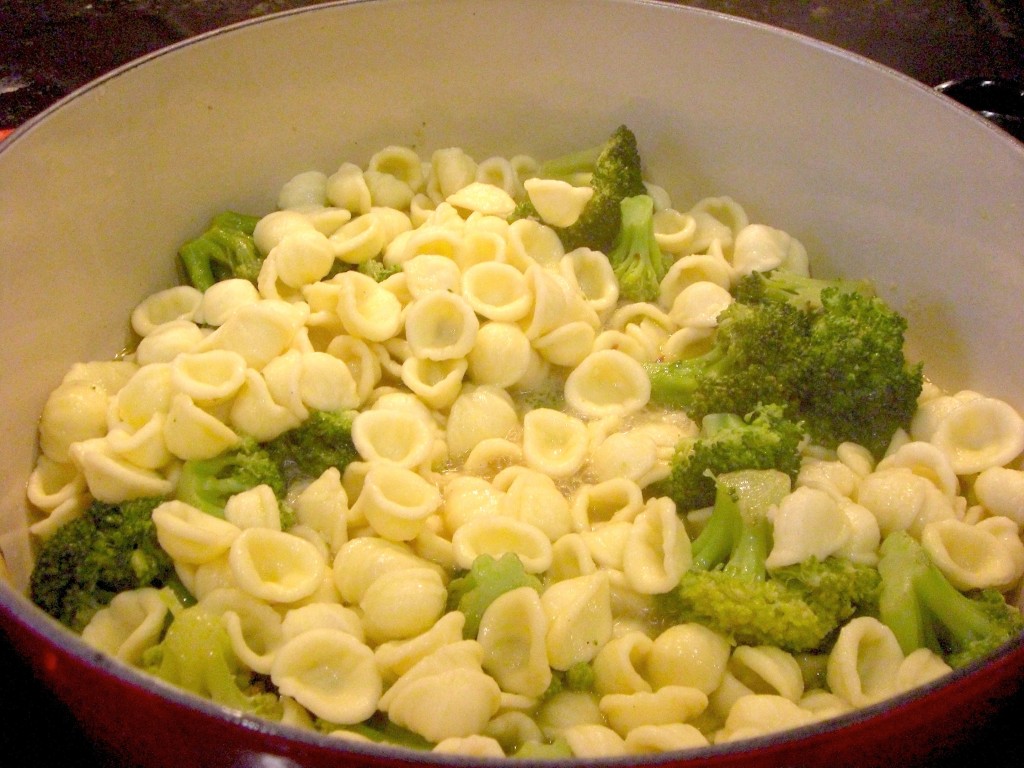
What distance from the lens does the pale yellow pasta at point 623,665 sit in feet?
4.23

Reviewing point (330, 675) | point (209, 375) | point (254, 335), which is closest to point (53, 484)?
point (209, 375)

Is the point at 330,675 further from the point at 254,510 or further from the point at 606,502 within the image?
the point at 606,502

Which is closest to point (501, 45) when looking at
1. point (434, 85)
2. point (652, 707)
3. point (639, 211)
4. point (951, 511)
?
point (434, 85)

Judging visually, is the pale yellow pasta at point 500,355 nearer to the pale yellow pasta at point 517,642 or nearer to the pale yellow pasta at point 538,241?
the pale yellow pasta at point 538,241

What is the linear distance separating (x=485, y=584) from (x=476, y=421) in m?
0.41

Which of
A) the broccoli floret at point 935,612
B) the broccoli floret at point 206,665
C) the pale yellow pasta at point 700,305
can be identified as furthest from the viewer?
the pale yellow pasta at point 700,305

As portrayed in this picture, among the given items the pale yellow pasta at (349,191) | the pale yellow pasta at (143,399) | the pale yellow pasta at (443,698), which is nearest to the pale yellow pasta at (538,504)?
the pale yellow pasta at (443,698)

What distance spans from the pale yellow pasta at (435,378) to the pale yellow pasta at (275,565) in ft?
1.28

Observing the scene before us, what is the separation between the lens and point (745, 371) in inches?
66.5

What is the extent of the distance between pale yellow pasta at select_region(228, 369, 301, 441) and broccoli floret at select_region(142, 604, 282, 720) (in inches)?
15.5

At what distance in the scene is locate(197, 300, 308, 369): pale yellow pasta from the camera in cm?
168

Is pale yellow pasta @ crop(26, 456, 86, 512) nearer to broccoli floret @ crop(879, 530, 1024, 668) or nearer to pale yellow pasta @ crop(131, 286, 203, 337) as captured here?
pale yellow pasta @ crop(131, 286, 203, 337)

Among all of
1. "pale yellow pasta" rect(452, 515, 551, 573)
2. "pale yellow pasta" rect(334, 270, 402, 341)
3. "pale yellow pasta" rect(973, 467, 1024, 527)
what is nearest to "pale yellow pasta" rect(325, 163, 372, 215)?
"pale yellow pasta" rect(334, 270, 402, 341)

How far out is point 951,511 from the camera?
1503mm
